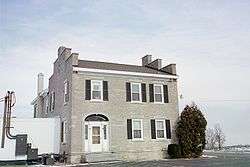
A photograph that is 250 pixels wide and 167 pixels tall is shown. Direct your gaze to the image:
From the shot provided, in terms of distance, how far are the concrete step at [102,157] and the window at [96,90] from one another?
4.42 metres

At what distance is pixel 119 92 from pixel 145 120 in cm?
328

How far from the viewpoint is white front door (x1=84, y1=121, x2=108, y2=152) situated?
2705 cm

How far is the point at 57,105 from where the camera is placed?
1239 inches

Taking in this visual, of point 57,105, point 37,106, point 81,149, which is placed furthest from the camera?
point 37,106

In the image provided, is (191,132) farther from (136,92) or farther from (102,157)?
(102,157)

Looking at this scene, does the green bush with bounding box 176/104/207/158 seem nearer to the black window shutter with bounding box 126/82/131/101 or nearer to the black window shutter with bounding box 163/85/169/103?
the black window shutter with bounding box 163/85/169/103

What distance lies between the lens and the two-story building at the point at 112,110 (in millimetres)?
27047

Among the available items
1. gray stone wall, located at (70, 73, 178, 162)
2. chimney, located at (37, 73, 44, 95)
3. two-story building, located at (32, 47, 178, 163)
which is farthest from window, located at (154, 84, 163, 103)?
chimney, located at (37, 73, 44, 95)

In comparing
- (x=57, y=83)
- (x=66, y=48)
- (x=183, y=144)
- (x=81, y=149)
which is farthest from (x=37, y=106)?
(x=183, y=144)

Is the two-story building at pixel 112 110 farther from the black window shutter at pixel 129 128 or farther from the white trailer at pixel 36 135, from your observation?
the white trailer at pixel 36 135

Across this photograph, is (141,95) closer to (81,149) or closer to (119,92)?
(119,92)

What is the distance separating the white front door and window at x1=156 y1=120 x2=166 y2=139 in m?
4.72

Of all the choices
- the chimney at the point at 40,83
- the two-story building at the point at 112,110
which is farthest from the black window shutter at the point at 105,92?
the chimney at the point at 40,83

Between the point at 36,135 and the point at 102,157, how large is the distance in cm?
594
